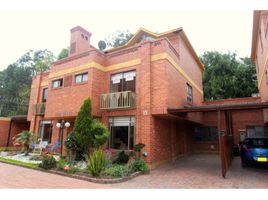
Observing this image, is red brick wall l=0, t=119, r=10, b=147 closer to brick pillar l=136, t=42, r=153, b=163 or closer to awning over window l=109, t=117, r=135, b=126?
awning over window l=109, t=117, r=135, b=126

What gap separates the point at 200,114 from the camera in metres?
17.7

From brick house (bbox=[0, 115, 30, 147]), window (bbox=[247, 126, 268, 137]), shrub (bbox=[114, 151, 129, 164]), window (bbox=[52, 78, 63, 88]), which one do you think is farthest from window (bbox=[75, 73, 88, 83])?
window (bbox=[247, 126, 268, 137])

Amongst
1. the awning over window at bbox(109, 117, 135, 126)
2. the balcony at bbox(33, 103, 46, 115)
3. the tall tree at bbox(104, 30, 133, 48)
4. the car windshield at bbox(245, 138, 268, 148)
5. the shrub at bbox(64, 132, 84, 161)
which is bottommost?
the shrub at bbox(64, 132, 84, 161)

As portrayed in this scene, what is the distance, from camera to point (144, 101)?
10461 mm

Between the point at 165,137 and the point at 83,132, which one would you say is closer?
the point at 83,132

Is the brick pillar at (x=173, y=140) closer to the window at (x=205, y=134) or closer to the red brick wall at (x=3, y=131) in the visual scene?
the window at (x=205, y=134)

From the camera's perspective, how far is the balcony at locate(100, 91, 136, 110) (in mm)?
10734

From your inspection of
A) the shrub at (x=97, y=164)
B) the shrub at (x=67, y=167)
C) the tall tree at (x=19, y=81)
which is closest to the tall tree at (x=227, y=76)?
the shrub at (x=97, y=164)

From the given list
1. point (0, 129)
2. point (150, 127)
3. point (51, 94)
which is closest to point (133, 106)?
point (150, 127)

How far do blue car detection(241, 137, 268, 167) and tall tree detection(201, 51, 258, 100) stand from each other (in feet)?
51.7

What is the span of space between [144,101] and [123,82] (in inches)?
91.3

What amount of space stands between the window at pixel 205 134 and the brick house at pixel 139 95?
2366 mm

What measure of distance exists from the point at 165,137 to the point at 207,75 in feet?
59.4

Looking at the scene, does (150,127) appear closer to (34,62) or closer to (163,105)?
(163,105)
